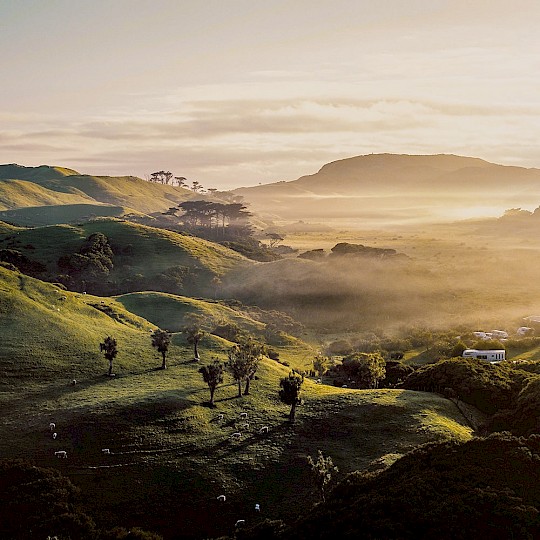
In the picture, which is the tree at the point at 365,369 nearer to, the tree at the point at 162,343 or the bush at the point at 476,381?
the bush at the point at 476,381

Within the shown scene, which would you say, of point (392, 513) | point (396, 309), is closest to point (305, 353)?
point (396, 309)

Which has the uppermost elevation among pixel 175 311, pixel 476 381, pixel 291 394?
pixel 175 311

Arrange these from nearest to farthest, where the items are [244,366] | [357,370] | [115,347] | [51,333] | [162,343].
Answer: [244,366]
[115,347]
[162,343]
[51,333]
[357,370]

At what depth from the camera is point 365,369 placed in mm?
101688

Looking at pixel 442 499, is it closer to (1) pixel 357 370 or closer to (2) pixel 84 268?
(1) pixel 357 370

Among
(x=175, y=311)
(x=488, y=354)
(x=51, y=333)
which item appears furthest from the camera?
(x=175, y=311)

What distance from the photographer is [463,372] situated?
89.2m

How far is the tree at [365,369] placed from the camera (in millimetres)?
100062

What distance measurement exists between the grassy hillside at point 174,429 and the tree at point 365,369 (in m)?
10.1

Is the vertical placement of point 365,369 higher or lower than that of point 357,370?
higher

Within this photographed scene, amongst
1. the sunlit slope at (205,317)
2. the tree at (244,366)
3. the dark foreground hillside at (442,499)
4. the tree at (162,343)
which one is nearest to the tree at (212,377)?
the tree at (244,366)

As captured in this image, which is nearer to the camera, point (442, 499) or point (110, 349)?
point (442, 499)

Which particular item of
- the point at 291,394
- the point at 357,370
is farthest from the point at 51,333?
the point at 357,370

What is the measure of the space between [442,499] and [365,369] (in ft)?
197
